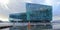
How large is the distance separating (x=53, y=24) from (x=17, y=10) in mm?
530

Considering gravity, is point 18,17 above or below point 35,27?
above

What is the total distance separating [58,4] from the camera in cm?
183

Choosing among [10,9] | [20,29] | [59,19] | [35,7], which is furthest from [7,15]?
[59,19]

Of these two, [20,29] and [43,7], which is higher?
[43,7]

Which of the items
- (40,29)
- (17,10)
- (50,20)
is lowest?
(40,29)

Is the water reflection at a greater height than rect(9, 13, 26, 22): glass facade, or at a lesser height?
lesser

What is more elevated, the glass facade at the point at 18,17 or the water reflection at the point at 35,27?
the glass facade at the point at 18,17

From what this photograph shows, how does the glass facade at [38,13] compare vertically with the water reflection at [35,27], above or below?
above

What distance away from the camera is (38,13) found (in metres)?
1.79

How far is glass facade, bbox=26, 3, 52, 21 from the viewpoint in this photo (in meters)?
1.78

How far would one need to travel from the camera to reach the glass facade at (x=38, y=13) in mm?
1780

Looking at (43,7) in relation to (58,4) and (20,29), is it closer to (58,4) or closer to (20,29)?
(58,4)

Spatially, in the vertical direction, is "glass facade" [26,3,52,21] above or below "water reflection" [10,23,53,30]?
above

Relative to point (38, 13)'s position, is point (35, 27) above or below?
below
